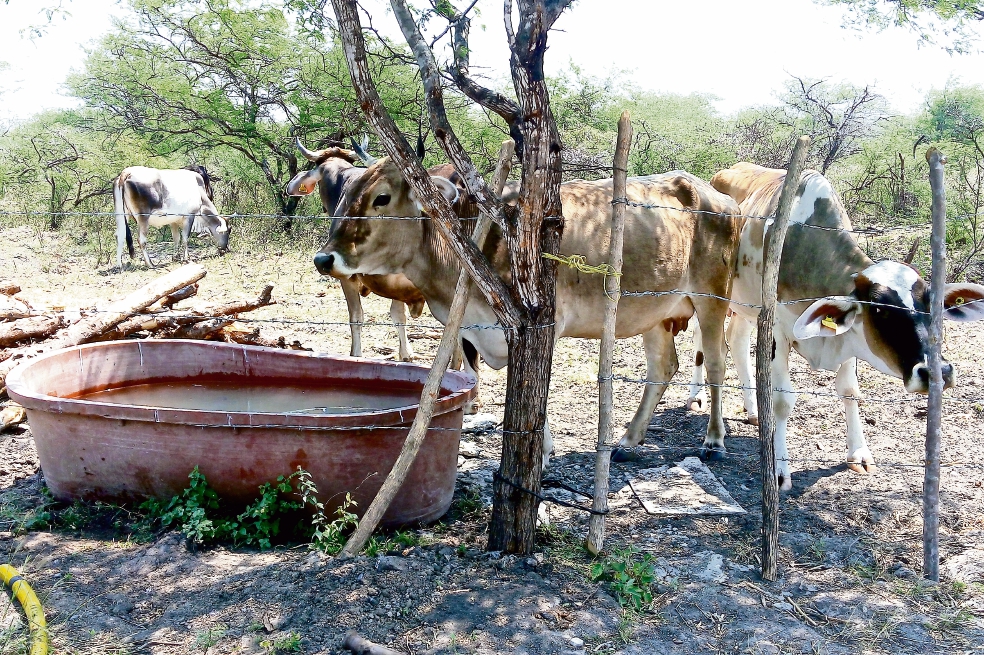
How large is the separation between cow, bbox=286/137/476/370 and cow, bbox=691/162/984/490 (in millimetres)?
2021

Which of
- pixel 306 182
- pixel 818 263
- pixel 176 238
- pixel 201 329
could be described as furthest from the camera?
pixel 176 238

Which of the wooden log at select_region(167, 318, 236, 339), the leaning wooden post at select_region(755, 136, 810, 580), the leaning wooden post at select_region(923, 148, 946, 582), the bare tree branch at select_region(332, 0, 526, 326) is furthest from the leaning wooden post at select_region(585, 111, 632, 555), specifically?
the wooden log at select_region(167, 318, 236, 339)

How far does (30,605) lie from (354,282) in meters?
4.87

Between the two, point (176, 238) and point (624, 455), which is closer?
point (624, 455)

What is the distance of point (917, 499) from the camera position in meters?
4.89

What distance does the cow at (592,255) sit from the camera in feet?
17.9

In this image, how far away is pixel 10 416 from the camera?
18.8 feet

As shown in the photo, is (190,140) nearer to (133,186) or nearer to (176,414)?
(133,186)

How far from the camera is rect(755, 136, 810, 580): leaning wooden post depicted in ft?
12.6

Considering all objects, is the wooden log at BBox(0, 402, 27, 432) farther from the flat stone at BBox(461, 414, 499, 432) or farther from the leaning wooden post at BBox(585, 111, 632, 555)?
the leaning wooden post at BBox(585, 111, 632, 555)

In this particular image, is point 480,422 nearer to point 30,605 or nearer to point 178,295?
point 178,295

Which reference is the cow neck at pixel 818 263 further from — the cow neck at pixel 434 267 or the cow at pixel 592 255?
the cow neck at pixel 434 267

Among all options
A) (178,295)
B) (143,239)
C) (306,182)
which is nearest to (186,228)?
(143,239)

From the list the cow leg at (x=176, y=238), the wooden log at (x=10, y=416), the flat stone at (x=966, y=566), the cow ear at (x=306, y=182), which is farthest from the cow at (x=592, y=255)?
the cow leg at (x=176, y=238)
